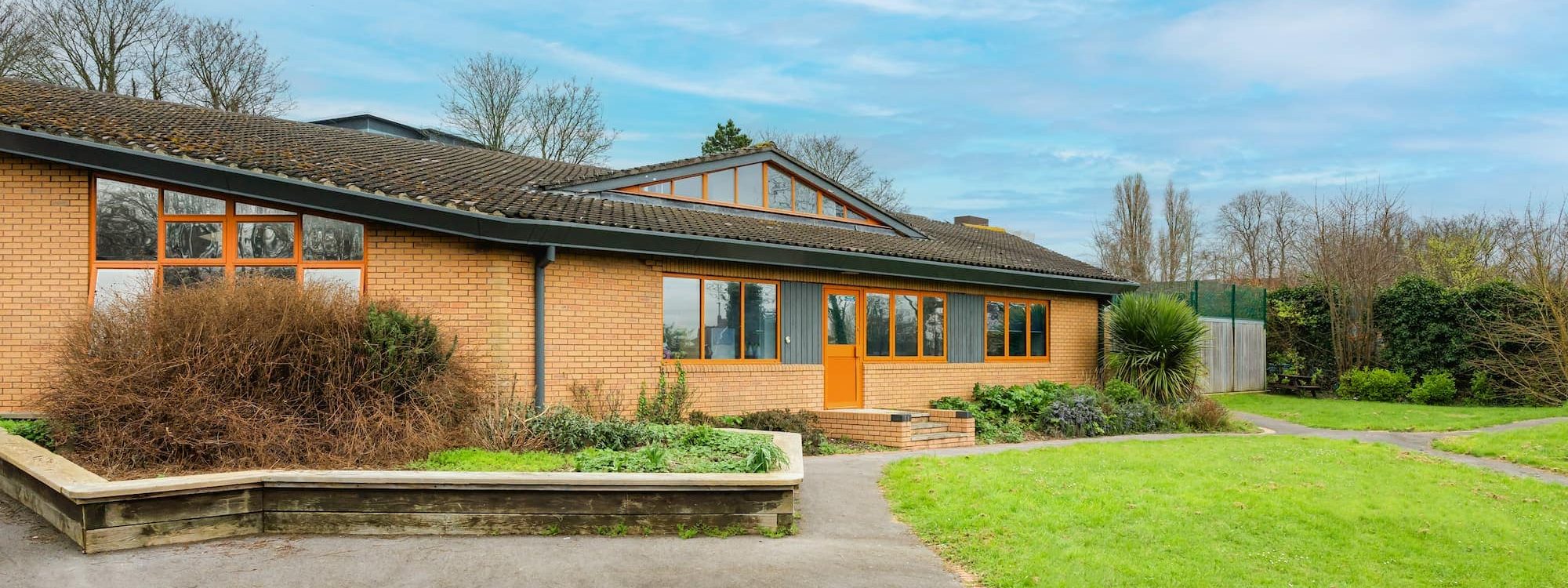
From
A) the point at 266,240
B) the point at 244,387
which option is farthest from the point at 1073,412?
the point at 244,387

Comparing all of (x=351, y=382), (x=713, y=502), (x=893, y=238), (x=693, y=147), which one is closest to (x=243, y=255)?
(x=351, y=382)

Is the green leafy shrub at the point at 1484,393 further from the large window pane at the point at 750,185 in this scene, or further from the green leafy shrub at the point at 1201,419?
the large window pane at the point at 750,185

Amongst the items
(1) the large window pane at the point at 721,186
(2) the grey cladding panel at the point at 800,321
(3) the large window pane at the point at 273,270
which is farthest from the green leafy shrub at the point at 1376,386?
(3) the large window pane at the point at 273,270

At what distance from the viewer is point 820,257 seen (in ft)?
48.3

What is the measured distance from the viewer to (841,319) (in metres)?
15.7

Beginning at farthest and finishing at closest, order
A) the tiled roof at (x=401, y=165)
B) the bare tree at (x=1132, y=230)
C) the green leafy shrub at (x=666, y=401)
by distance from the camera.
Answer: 1. the bare tree at (x=1132, y=230)
2. the green leafy shrub at (x=666, y=401)
3. the tiled roof at (x=401, y=165)

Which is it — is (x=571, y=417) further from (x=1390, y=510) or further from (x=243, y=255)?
(x=1390, y=510)

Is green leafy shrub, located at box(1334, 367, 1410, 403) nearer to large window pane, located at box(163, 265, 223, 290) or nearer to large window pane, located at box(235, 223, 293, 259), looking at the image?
large window pane, located at box(235, 223, 293, 259)

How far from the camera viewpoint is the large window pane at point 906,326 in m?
16.4

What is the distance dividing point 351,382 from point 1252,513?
7.49 meters

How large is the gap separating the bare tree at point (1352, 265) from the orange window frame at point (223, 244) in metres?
21.8

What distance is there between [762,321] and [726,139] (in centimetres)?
2368

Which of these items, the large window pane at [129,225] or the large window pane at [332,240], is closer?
the large window pane at [129,225]

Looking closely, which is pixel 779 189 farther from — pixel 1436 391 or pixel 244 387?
pixel 1436 391
